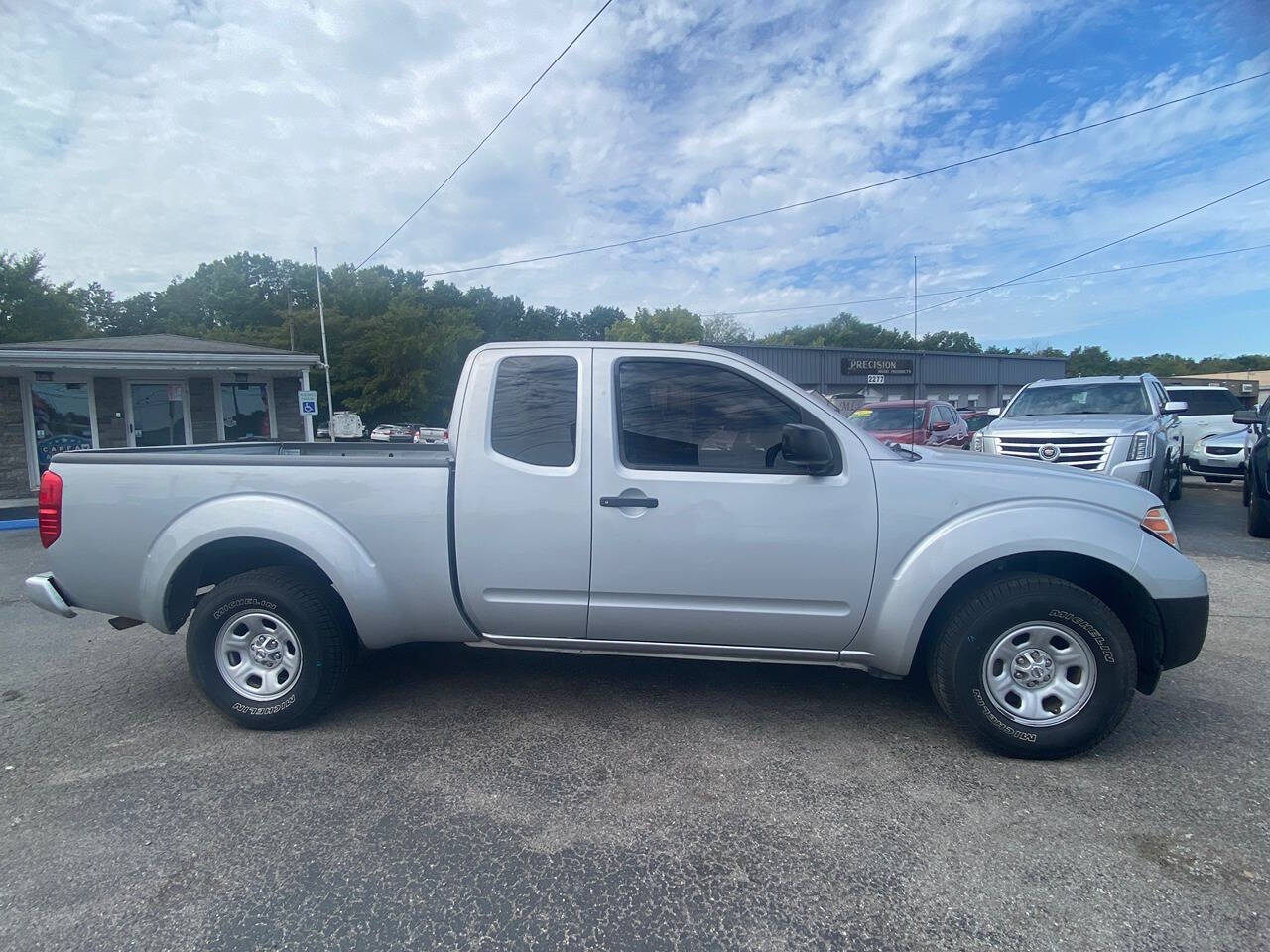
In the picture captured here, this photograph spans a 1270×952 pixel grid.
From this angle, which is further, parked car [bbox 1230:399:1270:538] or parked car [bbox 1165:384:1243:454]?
parked car [bbox 1165:384:1243:454]

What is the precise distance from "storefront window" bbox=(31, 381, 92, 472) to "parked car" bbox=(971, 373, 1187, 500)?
17303mm

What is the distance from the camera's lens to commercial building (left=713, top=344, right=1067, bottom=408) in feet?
107

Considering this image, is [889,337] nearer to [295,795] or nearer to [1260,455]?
[1260,455]

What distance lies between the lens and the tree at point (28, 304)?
31.8m

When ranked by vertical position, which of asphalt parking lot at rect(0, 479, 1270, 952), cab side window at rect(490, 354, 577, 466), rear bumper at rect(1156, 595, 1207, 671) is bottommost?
asphalt parking lot at rect(0, 479, 1270, 952)

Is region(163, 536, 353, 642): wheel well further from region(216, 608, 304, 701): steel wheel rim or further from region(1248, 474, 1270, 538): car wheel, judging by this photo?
region(1248, 474, 1270, 538): car wheel

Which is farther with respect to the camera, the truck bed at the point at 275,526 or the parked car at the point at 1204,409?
the parked car at the point at 1204,409

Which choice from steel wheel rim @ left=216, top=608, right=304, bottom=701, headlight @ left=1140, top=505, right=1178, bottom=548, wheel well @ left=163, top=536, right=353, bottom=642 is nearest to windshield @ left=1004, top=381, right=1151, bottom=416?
headlight @ left=1140, top=505, right=1178, bottom=548

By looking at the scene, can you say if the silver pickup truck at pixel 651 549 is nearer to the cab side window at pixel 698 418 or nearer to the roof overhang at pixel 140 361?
the cab side window at pixel 698 418

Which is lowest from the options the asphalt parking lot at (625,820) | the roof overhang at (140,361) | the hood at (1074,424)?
the asphalt parking lot at (625,820)

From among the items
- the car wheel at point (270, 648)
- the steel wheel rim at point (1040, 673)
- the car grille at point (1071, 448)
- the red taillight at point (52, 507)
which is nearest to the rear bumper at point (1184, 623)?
the steel wheel rim at point (1040, 673)

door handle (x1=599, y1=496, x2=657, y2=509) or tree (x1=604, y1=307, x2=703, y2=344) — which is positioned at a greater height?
tree (x1=604, y1=307, x2=703, y2=344)

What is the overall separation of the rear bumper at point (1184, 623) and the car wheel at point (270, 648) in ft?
12.4

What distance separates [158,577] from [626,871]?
2.68 meters
